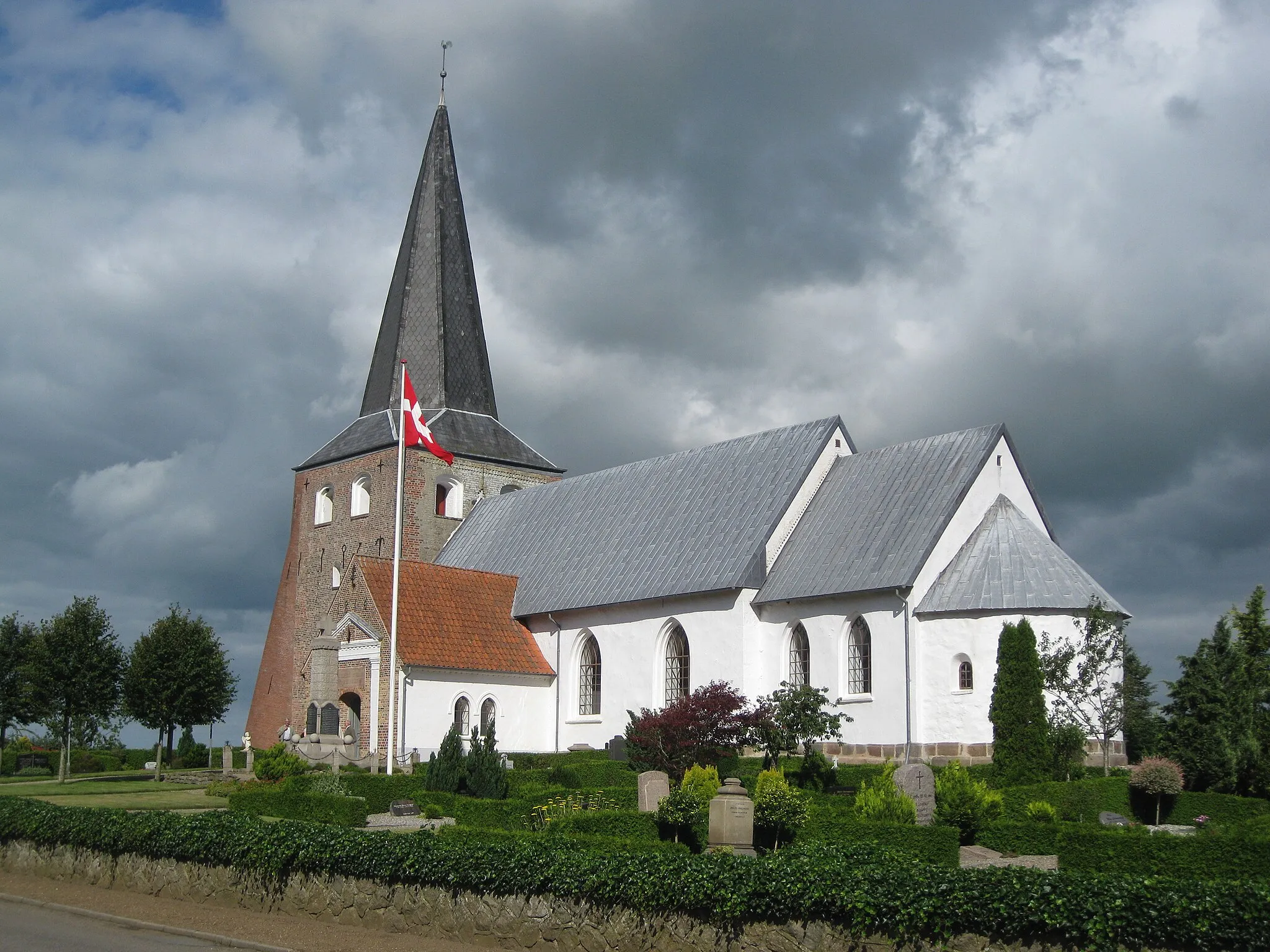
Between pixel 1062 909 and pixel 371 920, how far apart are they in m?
6.90

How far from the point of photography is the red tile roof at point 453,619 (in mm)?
30828

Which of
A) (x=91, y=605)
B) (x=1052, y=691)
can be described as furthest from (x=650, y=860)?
(x=91, y=605)

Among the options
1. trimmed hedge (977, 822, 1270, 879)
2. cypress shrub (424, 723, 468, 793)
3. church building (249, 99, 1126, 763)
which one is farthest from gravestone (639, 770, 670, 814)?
church building (249, 99, 1126, 763)

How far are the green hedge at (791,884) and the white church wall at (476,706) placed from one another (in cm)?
1505

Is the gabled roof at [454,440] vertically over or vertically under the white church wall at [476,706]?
over

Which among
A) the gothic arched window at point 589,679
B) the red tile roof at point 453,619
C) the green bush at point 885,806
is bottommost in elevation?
the green bush at point 885,806

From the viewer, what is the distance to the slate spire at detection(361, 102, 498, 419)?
39594 millimetres

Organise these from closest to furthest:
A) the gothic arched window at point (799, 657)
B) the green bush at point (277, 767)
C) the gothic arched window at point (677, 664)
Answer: the green bush at point (277, 767) → the gothic arched window at point (799, 657) → the gothic arched window at point (677, 664)

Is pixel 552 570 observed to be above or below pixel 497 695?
above

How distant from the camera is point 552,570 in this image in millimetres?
33656

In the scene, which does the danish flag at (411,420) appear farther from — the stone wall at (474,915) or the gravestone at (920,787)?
the gravestone at (920,787)

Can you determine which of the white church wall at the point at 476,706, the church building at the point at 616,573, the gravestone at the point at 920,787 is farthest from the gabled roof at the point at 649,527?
the gravestone at the point at 920,787

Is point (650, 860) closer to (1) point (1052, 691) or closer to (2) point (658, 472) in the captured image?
(1) point (1052, 691)

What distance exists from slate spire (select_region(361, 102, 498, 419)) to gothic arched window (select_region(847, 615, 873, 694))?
57.1 feet
